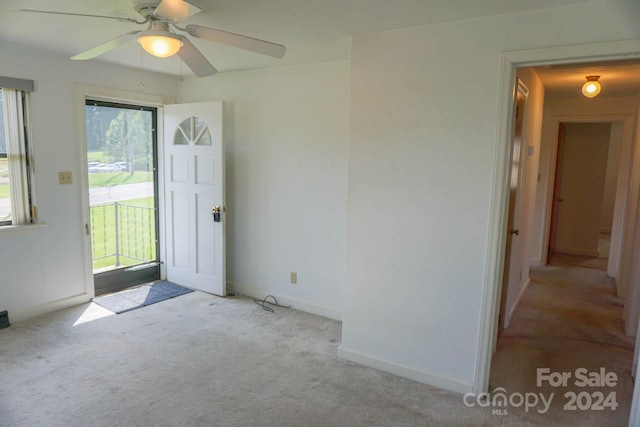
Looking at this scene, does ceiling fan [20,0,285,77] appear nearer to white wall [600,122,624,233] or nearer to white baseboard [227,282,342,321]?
white baseboard [227,282,342,321]

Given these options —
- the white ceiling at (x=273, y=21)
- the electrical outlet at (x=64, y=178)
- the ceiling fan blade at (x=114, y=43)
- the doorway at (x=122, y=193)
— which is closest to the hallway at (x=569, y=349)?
the white ceiling at (x=273, y=21)

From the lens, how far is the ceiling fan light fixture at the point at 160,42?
1.98 meters

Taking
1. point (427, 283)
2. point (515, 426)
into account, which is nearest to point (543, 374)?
point (515, 426)

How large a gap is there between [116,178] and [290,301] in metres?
2.36

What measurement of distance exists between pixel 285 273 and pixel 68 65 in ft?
8.93

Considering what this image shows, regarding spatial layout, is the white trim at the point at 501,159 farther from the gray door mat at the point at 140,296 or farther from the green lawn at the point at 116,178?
the green lawn at the point at 116,178

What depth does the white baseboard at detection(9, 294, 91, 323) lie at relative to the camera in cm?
354

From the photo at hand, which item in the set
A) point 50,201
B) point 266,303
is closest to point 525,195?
point 266,303

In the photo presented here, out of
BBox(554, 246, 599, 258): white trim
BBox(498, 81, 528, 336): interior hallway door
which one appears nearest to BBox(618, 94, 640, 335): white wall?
BBox(498, 81, 528, 336): interior hallway door

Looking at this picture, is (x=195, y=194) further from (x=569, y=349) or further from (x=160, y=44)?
(x=569, y=349)

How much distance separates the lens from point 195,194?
4.37 meters

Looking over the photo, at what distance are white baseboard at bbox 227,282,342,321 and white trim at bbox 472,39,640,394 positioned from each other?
146 cm

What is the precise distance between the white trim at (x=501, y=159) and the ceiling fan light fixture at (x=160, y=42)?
1775mm

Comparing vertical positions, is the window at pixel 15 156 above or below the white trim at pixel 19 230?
above
